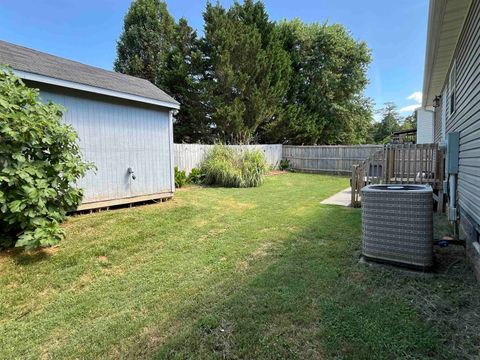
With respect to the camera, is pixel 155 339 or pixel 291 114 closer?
pixel 155 339

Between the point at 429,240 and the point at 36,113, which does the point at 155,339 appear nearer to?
the point at 429,240

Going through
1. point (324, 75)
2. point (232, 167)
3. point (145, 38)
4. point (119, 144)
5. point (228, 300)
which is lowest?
point (228, 300)

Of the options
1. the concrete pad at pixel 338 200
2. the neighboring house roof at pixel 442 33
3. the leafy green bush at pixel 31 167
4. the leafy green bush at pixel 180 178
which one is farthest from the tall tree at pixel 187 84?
the leafy green bush at pixel 31 167

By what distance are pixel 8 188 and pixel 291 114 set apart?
15.5 meters

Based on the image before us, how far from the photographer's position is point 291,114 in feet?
55.3

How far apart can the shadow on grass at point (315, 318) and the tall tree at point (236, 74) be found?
12.0 m

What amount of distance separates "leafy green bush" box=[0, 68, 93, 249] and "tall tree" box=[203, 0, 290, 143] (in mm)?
10653

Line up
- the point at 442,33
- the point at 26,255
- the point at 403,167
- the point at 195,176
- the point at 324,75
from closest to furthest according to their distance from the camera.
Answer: the point at 26,255, the point at 442,33, the point at 403,167, the point at 195,176, the point at 324,75

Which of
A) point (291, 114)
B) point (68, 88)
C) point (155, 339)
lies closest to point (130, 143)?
point (68, 88)

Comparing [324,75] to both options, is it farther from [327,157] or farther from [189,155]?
[189,155]

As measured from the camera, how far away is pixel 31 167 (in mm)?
3369

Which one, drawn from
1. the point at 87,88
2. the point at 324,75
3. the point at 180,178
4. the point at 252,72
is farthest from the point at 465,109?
the point at 324,75

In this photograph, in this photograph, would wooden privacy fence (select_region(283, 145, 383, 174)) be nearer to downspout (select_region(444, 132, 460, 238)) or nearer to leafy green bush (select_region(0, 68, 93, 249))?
downspout (select_region(444, 132, 460, 238))

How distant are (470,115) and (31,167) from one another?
5.36 meters
